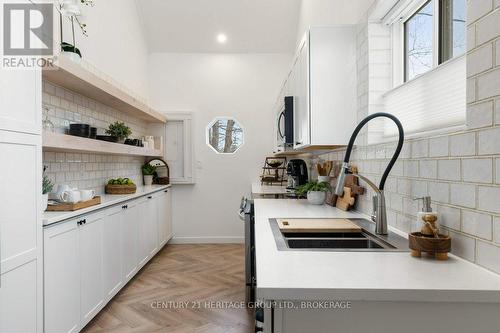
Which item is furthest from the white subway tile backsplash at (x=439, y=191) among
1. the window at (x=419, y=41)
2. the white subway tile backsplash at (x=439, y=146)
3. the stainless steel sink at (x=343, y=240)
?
the window at (x=419, y=41)

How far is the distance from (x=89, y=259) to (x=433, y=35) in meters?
2.62

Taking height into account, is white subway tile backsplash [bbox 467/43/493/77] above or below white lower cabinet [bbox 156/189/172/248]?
above

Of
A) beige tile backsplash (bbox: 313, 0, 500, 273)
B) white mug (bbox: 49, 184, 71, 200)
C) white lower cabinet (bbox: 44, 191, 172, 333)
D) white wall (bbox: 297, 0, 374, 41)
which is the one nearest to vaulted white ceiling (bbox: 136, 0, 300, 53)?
white wall (bbox: 297, 0, 374, 41)

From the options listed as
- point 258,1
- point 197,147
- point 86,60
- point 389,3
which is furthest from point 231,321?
point 258,1

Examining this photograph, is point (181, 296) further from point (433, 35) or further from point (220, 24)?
point (220, 24)

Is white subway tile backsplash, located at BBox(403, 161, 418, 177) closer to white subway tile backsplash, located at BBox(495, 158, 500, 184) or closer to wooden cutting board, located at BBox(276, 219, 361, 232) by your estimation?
wooden cutting board, located at BBox(276, 219, 361, 232)

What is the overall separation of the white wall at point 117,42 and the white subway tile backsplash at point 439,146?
294 centimetres

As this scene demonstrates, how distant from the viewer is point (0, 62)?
1.56m

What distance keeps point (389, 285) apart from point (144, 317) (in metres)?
2.36

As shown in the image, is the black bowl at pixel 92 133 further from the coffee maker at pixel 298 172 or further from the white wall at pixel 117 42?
the coffee maker at pixel 298 172

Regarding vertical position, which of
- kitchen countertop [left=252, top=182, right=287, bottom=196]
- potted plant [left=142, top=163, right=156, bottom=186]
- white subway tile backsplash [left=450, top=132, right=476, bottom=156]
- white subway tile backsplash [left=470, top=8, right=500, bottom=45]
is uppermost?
white subway tile backsplash [left=470, top=8, right=500, bottom=45]

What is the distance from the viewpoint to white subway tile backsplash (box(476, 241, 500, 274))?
3.20 feet

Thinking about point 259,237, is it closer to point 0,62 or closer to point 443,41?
point 443,41

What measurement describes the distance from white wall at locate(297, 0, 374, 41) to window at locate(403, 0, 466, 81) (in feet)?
1.16
